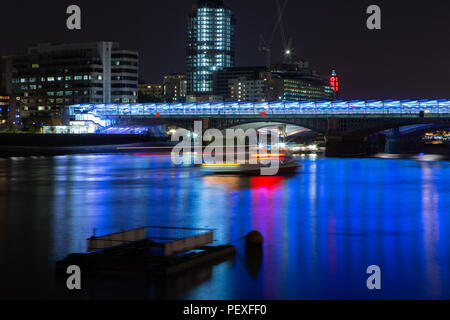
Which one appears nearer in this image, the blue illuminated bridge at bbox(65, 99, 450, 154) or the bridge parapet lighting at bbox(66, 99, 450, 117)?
the blue illuminated bridge at bbox(65, 99, 450, 154)

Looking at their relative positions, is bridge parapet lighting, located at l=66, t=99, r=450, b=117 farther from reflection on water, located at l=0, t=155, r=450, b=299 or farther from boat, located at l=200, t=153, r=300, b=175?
reflection on water, located at l=0, t=155, r=450, b=299

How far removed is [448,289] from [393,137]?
5145 inches

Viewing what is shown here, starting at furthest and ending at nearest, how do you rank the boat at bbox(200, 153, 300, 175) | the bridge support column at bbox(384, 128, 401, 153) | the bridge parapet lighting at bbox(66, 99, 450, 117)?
the bridge support column at bbox(384, 128, 401, 153) < the bridge parapet lighting at bbox(66, 99, 450, 117) < the boat at bbox(200, 153, 300, 175)

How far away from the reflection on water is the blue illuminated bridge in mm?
68174

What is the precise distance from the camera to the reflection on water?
51.5ft

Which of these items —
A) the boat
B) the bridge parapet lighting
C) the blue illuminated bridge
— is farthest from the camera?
the bridge parapet lighting

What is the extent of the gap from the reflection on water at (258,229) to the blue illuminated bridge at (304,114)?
68.2m

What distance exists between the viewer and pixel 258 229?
24.6 metres

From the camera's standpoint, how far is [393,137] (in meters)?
142

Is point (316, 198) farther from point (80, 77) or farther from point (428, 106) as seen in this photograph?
point (80, 77)

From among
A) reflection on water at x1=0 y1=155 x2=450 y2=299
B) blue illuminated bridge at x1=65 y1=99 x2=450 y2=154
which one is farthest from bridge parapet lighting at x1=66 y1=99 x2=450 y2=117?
reflection on water at x1=0 y1=155 x2=450 y2=299

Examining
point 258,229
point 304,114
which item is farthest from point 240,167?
point 304,114

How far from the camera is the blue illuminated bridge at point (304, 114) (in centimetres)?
11331

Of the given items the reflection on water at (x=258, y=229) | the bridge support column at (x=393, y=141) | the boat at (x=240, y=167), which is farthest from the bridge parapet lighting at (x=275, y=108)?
the reflection on water at (x=258, y=229)
